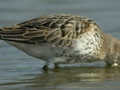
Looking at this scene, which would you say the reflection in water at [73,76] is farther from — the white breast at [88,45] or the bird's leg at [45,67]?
the white breast at [88,45]

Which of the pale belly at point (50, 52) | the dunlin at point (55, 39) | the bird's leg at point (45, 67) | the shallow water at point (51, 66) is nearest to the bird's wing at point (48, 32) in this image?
the dunlin at point (55, 39)

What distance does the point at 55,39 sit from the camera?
8531mm

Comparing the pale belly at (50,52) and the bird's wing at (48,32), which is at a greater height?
the bird's wing at (48,32)

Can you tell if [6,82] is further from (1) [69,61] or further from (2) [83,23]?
(2) [83,23]

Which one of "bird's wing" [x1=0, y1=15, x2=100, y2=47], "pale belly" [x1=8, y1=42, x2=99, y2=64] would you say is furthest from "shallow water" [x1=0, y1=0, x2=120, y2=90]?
"bird's wing" [x1=0, y1=15, x2=100, y2=47]

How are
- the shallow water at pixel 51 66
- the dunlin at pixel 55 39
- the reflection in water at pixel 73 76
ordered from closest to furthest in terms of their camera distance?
the shallow water at pixel 51 66, the reflection in water at pixel 73 76, the dunlin at pixel 55 39

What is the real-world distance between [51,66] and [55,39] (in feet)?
3.75

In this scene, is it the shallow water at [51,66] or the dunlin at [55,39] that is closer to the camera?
the shallow water at [51,66]

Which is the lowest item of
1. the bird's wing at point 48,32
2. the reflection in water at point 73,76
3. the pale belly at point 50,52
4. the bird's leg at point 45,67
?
the reflection in water at point 73,76

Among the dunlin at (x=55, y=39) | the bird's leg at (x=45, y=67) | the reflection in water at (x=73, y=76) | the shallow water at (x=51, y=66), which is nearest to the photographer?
the shallow water at (x=51, y=66)

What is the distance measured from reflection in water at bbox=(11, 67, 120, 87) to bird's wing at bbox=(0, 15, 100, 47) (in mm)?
615

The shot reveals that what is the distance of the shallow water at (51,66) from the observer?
297 inches

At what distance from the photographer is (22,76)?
27.3ft

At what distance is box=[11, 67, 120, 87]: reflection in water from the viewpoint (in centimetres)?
776
